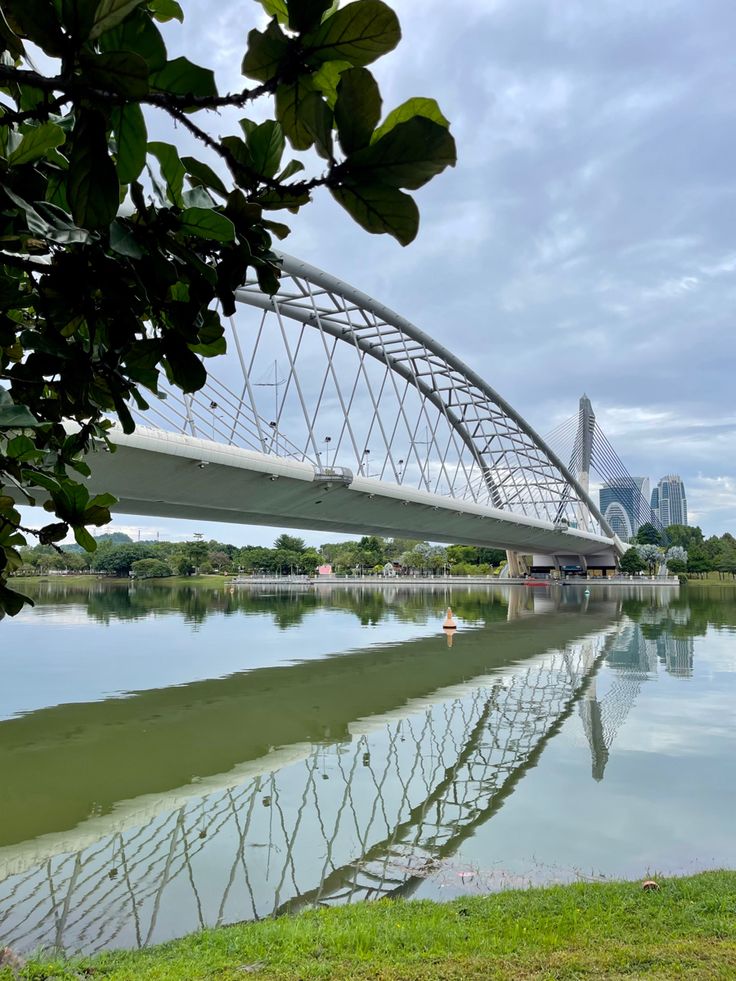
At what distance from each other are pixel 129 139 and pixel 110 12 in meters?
0.17

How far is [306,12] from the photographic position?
3.45 feet

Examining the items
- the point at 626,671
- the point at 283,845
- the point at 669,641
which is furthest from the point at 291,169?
the point at 669,641

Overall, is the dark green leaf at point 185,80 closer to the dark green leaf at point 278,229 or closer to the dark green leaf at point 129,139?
the dark green leaf at point 129,139

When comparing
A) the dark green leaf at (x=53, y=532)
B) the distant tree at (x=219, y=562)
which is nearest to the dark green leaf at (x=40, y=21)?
the dark green leaf at (x=53, y=532)

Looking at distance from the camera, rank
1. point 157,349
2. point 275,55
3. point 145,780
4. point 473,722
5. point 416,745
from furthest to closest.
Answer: point 473,722, point 416,745, point 145,780, point 157,349, point 275,55

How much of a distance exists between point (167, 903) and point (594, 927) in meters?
3.61

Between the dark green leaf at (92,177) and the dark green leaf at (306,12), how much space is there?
34cm

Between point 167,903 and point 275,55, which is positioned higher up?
point 275,55

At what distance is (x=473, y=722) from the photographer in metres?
12.8

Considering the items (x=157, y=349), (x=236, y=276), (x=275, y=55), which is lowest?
(x=157, y=349)

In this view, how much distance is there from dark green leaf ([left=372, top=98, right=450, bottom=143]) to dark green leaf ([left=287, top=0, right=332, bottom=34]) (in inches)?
6.8

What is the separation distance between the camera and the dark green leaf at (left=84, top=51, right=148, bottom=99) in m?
0.93

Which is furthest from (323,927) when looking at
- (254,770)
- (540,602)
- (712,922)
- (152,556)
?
(152,556)

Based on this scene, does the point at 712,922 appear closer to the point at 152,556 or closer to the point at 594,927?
the point at 594,927
